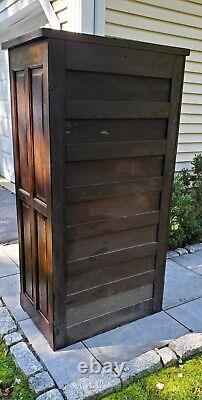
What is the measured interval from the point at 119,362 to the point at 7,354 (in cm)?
69

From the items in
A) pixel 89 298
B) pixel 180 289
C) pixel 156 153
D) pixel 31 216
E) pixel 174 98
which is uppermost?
pixel 174 98

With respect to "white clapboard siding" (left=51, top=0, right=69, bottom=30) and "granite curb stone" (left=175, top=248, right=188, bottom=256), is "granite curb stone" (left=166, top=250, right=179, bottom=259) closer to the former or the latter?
"granite curb stone" (left=175, top=248, right=188, bottom=256)

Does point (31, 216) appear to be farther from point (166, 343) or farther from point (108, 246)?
point (166, 343)

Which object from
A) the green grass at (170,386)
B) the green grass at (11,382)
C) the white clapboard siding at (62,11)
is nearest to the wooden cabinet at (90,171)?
the green grass at (11,382)

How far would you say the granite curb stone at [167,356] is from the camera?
78.5 inches

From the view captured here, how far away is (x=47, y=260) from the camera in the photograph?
192 centimetres

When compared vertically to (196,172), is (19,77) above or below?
above

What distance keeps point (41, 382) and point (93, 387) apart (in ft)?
0.94

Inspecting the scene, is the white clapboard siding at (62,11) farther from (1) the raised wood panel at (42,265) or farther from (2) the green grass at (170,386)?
(2) the green grass at (170,386)

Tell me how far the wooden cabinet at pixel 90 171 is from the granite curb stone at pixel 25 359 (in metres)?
0.15

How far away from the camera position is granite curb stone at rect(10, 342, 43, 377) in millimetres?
1889

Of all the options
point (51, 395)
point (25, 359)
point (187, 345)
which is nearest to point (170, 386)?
point (187, 345)

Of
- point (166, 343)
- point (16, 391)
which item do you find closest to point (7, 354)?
point (16, 391)

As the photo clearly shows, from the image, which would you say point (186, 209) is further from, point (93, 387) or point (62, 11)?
point (62, 11)
